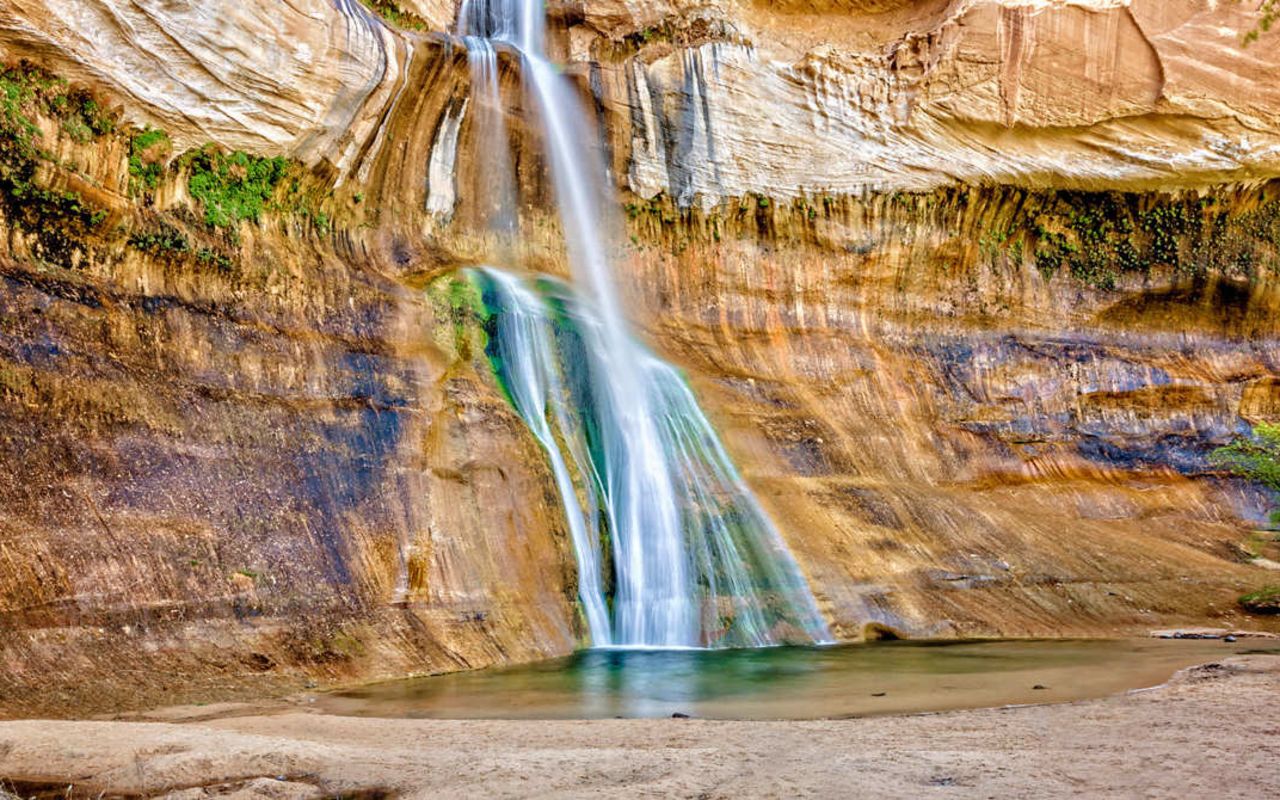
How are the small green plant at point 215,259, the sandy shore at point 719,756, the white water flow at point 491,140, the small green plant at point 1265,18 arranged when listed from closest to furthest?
the sandy shore at point 719,756, the small green plant at point 215,259, the white water flow at point 491,140, the small green plant at point 1265,18

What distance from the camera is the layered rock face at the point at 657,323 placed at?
1088 cm

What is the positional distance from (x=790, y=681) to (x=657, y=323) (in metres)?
10.5

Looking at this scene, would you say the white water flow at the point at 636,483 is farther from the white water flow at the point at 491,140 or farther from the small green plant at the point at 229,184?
the small green plant at the point at 229,184

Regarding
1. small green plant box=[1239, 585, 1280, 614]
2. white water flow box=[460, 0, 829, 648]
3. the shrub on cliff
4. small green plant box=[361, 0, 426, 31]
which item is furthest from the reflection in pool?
small green plant box=[361, 0, 426, 31]

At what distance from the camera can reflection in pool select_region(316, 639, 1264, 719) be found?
827cm

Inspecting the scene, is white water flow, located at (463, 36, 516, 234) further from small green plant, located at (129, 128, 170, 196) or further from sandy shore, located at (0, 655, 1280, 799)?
sandy shore, located at (0, 655, 1280, 799)

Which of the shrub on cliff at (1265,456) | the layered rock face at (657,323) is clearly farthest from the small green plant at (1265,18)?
the shrub on cliff at (1265,456)

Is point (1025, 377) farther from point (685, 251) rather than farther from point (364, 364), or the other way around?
point (364, 364)

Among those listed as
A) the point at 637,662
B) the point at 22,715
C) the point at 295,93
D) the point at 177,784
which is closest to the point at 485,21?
the point at 295,93

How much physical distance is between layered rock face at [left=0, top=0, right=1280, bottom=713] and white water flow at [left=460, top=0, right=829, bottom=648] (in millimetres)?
551

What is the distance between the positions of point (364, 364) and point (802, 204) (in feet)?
32.2

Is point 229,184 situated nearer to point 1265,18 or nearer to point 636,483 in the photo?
point 636,483

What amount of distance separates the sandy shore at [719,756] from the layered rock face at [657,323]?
330cm

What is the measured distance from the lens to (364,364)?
14.2 metres
